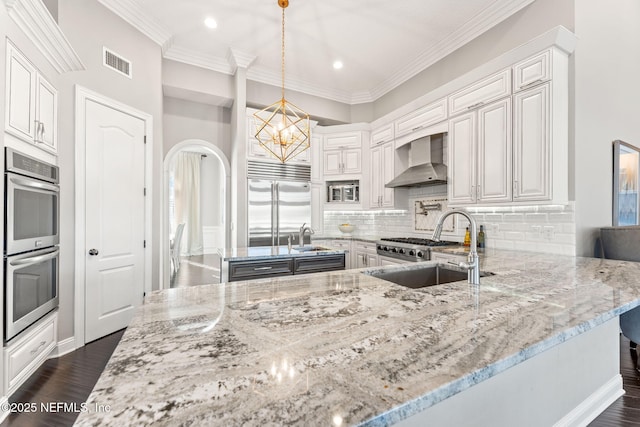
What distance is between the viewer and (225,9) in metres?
3.25

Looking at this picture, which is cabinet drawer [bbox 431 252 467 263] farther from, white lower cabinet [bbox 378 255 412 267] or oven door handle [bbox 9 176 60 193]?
oven door handle [bbox 9 176 60 193]

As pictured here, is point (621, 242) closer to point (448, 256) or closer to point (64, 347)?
point (448, 256)

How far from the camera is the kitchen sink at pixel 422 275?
1.84 metres

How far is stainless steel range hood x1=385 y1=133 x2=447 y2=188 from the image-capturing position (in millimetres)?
3766

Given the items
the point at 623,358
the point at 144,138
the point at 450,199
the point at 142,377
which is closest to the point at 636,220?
A: the point at 623,358

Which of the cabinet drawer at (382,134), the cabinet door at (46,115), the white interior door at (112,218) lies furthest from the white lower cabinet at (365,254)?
the cabinet door at (46,115)

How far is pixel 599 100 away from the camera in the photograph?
9.21 ft

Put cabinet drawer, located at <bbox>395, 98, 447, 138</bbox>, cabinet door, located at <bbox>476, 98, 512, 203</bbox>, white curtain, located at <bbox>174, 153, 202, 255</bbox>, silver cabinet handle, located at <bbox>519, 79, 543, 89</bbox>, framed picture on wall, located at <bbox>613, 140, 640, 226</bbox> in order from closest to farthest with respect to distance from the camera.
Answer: silver cabinet handle, located at <bbox>519, 79, 543, 89</bbox> → cabinet door, located at <bbox>476, 98, 512, 203</bbox> → framed picture on wall, located at <bbox>613, 140, 640, 226</bbox> → cabinet drawer, located at <bbox>395, 98, 447, 138</bbox> → white curtain, located at <bbox>174, 153, 202, 255</bbox>

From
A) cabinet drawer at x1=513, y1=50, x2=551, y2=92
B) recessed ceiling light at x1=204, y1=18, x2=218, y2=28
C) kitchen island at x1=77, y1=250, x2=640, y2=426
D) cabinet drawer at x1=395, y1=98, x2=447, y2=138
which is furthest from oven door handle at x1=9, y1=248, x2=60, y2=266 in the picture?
cabinet drawer at x1=513, y1=50, x2=551, y2=92

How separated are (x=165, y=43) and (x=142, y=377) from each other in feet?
13.9

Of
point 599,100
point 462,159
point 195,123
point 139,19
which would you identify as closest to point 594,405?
point 462,159

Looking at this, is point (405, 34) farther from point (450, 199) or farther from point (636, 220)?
point (636, 220)

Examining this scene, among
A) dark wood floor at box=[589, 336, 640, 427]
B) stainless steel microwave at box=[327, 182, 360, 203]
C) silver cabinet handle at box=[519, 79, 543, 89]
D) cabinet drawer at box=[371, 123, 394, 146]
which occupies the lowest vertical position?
dark wood floor at box=[589, 336, 640, 427]

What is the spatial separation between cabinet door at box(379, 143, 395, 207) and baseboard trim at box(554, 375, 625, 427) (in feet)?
9.99
